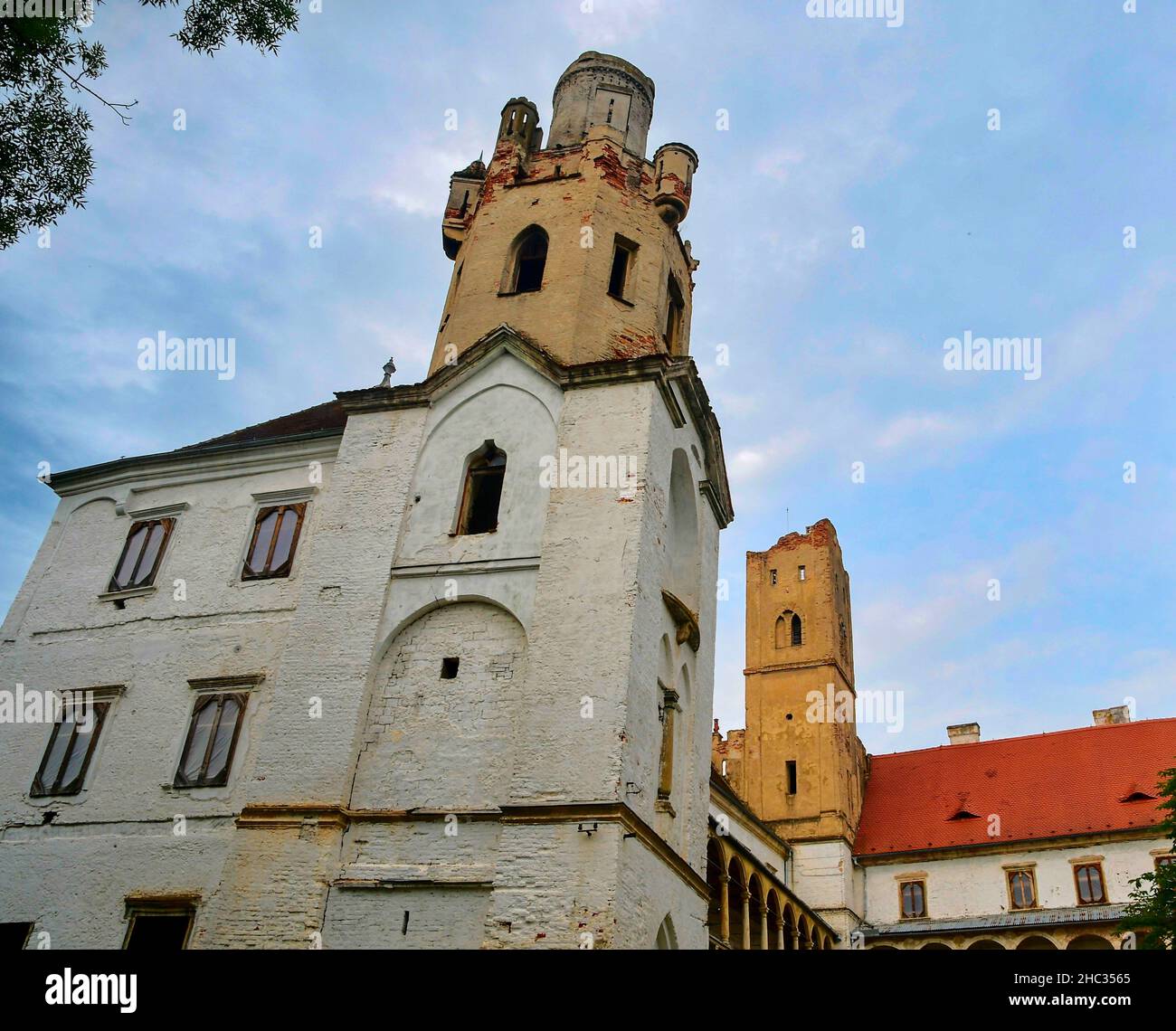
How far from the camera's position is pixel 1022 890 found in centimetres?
3572

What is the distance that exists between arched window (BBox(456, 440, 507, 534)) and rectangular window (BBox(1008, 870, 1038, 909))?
28.7m

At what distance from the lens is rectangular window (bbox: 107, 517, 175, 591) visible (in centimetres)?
1745

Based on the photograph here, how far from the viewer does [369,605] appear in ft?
49.6

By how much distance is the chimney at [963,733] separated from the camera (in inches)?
1773

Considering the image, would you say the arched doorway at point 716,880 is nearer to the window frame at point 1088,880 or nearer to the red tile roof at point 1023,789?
the red tile roof at point 1023,789

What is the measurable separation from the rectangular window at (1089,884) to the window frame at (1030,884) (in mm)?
1313

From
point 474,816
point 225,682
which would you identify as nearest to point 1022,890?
point 474,816

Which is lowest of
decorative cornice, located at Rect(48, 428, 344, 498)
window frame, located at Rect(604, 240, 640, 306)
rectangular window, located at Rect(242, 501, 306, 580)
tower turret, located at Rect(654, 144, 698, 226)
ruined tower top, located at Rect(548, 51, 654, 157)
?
rectangular window, located at Rect(242, 501, 306, 580)

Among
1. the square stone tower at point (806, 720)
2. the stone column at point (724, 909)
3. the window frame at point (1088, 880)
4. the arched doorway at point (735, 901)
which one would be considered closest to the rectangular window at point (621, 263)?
the stone column at point (724, 909)

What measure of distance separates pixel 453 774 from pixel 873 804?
105 ft

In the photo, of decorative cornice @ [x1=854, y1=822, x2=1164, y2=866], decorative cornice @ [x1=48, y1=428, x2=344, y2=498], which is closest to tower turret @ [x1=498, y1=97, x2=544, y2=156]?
decorative cornice @ [x1=48, y1=428, x2=344, y2=498]

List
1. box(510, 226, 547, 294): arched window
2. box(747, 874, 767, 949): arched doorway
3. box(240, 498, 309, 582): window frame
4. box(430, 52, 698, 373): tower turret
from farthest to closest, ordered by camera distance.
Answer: box(747, 874, 767, 949): arched doorway, box(510, 226, 547, 294): arched window, box(430, 52, 698, 373): tower turret, box(240, 498, 309, 582): window frame

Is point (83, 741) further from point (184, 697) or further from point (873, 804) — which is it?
point (873, 804)

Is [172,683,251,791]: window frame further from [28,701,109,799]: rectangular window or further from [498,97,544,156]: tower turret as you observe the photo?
[498,97,544,156]: tower turret
